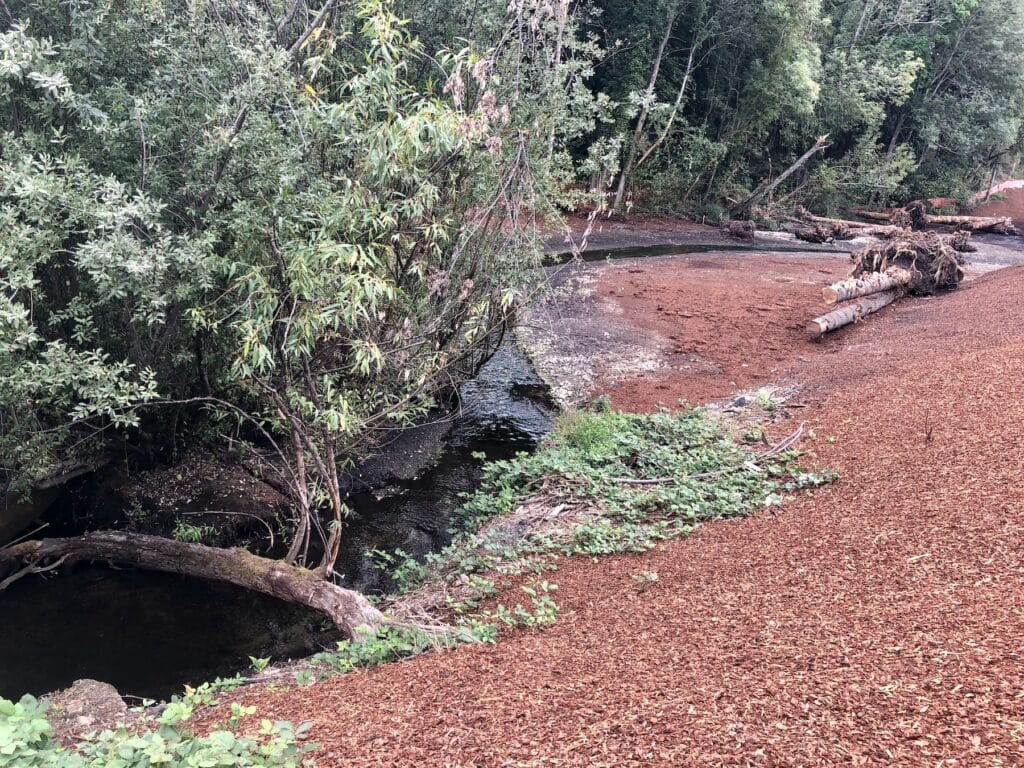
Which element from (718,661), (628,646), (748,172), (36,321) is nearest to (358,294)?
(628,646)

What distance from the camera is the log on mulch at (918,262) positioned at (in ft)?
47.3

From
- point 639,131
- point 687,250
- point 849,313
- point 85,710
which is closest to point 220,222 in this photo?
point 85,710

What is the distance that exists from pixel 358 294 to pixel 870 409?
5.86 metres

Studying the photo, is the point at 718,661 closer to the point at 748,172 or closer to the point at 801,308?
the point at 801,308

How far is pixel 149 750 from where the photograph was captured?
2.28 meters

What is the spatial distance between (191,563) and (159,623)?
54 centimetres

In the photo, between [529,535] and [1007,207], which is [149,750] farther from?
[1007,207]

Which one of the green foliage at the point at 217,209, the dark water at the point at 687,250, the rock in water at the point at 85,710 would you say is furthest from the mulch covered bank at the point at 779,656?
the dark water at the point at 687,250

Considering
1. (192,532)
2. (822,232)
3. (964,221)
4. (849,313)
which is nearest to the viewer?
(192,532)

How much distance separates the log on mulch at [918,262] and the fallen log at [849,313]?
0.76m

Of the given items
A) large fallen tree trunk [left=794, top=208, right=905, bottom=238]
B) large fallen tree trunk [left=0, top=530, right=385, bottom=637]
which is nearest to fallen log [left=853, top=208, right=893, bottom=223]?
large fallen tree trunk [left=794, top=208, right=905, bottom=238]

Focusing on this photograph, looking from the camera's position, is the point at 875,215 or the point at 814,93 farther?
the point at 875,215

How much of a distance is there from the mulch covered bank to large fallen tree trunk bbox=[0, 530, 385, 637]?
1390 mm

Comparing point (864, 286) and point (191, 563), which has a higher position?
point (864, 286)
